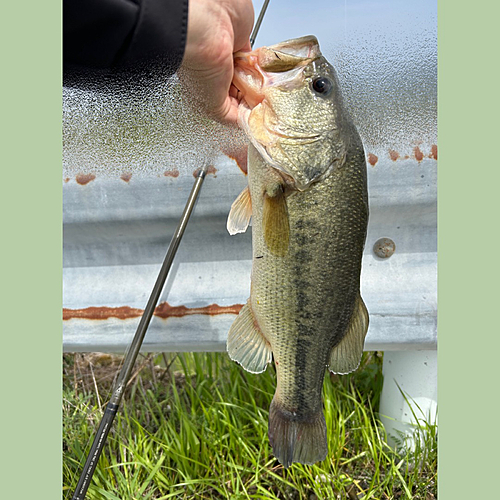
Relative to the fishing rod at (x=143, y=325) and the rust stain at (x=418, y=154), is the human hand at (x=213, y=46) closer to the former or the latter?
the fishing rod at (x=143, y=325)

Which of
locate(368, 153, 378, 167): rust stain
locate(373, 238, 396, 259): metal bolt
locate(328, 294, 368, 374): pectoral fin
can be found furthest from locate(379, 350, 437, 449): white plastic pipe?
locate(368, 153, 378, 167): rust stain

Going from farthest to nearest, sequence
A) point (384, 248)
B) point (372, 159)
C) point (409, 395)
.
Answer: point (409, 395)
point (384, 248)
point (372, 159)

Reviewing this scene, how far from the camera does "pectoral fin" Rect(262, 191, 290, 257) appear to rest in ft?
3.78

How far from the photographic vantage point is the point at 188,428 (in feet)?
6.73

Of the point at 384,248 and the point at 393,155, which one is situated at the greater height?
the point at 393,155

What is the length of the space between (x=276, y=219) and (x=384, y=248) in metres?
0.65

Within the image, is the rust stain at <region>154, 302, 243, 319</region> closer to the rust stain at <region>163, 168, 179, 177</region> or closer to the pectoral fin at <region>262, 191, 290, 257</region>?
the rust stain at <region>163, 168, 179, 177</region>

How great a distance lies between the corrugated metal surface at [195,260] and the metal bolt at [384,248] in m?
0.02

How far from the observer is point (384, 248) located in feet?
5.41

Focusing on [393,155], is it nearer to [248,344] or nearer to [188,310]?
[248,344]

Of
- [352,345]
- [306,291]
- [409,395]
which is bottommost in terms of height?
→ [409,395]

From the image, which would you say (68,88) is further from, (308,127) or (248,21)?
(308,127)

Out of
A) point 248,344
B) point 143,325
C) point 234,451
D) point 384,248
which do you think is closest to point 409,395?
point 384,248

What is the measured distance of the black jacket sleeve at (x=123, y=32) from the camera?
1.04 meters
